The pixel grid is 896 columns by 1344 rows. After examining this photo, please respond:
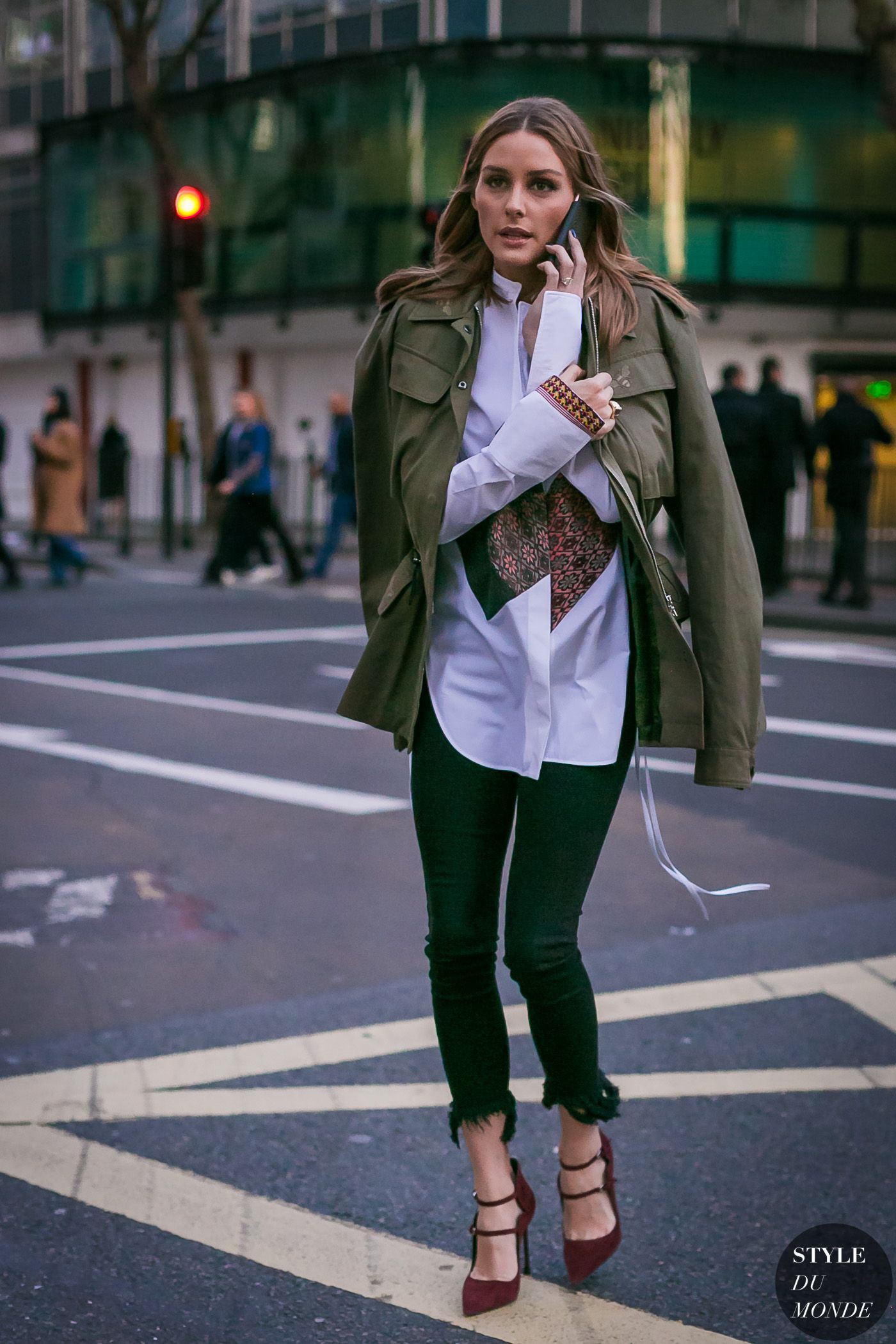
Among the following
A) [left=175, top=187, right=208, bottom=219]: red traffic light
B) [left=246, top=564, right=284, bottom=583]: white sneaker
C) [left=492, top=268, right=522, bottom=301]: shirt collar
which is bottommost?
[left=246, top=564, right=284, bottom=583]: white sneaker

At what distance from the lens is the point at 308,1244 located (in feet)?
10.1

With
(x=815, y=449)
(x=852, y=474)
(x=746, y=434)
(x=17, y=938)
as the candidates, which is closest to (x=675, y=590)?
(x=17, y=938)

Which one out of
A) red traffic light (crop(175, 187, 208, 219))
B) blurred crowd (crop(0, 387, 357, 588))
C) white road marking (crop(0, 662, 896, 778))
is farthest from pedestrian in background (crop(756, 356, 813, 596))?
red traffic light (crop(175, 187, 208, 219))

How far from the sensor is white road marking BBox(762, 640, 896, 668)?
40.6 feet

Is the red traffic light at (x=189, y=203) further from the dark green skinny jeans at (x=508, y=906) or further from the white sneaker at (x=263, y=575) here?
the dark green skinny jeans at (x=508, y=906)

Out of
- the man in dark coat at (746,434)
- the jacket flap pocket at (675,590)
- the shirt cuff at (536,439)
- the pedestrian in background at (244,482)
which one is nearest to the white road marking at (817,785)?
the jacket flap pocket at (675,590)

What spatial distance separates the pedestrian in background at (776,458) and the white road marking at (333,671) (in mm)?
5560

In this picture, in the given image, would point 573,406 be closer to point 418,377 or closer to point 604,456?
point 604,456

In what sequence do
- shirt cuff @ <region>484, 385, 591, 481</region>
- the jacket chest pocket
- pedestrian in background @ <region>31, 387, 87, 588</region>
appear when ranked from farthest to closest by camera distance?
pedestrian in background @ <region>31, 387, 87, 588</region> < the jacket chest pocket < shirt cuff @ <region>484, 385, 591, 481</region>

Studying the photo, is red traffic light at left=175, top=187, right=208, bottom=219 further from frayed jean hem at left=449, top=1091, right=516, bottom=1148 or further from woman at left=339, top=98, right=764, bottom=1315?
frayed jean hem at left=449, top=1091, right=516, bottom=1148

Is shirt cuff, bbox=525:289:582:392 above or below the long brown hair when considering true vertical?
below

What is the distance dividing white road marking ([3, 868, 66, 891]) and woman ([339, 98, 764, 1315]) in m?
3.15

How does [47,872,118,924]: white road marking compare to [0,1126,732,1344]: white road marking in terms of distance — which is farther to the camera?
[47,872,118,924]: white road marking

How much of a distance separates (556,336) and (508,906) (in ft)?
2.98
